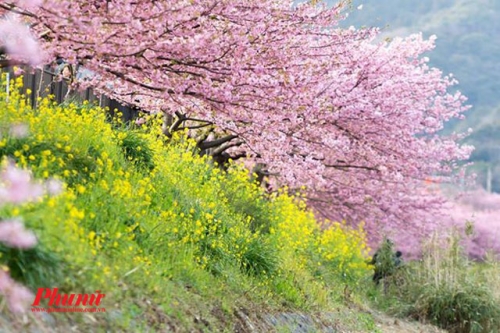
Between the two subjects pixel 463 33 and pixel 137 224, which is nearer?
pixel 137 224

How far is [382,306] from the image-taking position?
13.5 meters

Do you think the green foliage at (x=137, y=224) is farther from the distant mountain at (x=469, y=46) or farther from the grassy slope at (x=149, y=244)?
A: the distant mountain at (x=469, y=46)

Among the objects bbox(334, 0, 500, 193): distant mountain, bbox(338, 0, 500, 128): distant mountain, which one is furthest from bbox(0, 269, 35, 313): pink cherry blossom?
bbox(338, 0, 500, 128): distant mountain

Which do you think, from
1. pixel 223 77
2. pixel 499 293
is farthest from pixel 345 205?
pixel 223 77

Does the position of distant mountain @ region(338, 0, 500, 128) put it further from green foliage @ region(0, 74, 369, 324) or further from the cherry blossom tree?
green foliage @ region(0, 74, 369, 324)

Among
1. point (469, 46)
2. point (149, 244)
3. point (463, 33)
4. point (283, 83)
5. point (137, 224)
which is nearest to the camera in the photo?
point (137, 224)

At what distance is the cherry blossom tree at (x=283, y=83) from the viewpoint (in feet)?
19.5

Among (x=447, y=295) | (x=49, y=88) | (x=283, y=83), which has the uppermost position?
(x=283, y=83)

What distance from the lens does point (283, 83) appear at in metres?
8.24

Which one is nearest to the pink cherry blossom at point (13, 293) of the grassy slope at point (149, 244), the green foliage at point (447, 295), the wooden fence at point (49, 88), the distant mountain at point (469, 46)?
the grassy slope at point (149, 244)

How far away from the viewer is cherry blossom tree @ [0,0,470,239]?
5.95 m

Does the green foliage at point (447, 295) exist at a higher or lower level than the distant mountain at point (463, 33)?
lower

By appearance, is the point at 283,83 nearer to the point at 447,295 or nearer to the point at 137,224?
the point at 137,224

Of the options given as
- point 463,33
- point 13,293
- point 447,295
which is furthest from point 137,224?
point 463,33
